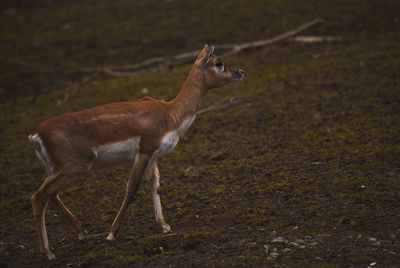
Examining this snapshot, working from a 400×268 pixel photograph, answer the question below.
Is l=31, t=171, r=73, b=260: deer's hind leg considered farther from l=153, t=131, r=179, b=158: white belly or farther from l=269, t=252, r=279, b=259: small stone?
l=269, t=252, r=279, b=259: small stone

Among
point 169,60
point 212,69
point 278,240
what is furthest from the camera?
point 169,60

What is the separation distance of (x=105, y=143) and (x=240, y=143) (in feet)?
A: 11.5

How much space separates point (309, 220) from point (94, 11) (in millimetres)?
15391

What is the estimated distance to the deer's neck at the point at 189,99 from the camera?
6101 mm

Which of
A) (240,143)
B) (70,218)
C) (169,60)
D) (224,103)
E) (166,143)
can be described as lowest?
(240,143)

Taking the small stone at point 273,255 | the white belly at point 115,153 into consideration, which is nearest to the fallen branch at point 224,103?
the white belly at point 115,153

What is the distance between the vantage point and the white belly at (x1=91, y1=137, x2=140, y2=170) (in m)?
5.50

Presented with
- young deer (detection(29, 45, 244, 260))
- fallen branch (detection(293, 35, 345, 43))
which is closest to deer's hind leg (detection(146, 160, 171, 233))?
young deer (detection(29, 45, 244, 260))

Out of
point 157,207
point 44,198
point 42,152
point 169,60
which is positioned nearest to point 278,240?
point 157,207

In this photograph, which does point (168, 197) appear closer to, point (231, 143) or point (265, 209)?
point (265, 209)

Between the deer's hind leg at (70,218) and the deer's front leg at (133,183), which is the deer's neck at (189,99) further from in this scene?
the deer's hind leg at (70,218)

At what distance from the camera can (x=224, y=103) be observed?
34.5 feet

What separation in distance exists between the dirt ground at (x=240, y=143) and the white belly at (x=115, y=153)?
0.94m

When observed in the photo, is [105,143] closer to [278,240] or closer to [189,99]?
[189,99]
